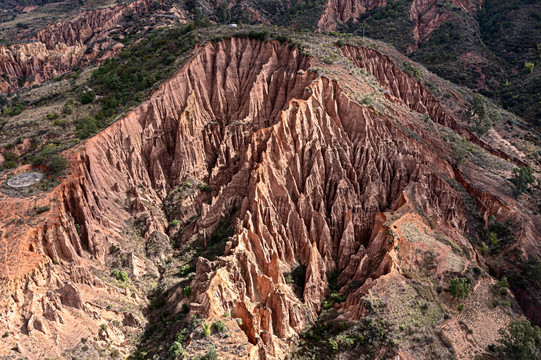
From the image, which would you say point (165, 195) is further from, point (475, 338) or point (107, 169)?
point (475, 338)

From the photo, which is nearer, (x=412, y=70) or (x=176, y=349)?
(x=176, y=349)

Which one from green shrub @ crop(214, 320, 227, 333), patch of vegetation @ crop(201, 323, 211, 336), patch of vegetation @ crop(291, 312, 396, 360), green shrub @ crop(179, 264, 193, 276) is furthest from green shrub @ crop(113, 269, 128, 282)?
patch of vegetation @ crop(291, 312, 396, 360)

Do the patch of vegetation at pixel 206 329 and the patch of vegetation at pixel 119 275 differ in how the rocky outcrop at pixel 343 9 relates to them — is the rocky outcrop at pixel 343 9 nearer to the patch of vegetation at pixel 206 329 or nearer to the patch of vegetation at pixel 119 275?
the patch of vegetation at pixel 119 275

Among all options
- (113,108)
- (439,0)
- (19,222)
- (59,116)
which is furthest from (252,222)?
(439,0)

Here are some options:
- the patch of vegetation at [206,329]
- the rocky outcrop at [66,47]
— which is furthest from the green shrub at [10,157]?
the rocky outcrop at [66,47]

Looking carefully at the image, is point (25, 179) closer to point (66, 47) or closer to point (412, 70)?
point (412, 70)

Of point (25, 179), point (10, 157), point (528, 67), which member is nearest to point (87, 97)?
point (10, 157)
